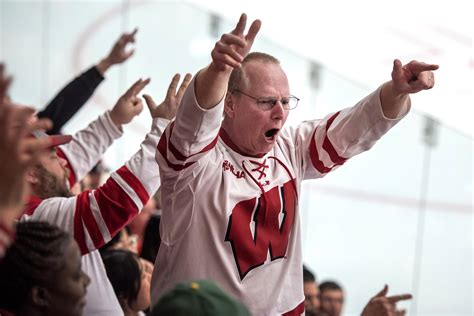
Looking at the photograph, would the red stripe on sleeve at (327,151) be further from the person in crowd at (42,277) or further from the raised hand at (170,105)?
the person in crowd at (42,277)

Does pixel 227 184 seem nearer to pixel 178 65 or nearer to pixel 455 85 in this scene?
pixel 455 85

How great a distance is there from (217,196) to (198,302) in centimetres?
54

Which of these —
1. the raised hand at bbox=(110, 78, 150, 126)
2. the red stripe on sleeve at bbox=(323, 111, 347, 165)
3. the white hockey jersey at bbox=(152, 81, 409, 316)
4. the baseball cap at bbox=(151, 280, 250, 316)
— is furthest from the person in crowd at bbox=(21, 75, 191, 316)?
the baseball cap at bbox=(151, 280, 250, 316)

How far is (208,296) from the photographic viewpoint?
1.41m

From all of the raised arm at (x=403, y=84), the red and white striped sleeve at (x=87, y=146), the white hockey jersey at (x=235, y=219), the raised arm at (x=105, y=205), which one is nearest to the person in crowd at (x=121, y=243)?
the red and white striped sleeve at (x=87, y=146)

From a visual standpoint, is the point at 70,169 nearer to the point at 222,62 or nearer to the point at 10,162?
the point at 222,62

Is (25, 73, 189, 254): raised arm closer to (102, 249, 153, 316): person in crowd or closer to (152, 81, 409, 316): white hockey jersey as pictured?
(152, 81, 409, 316): white hockey jersey

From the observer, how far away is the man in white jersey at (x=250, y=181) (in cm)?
191

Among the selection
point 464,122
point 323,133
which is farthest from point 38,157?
point 464,122

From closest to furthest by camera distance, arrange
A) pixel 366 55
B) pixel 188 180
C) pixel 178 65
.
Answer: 1. pixel 188 180
2. pixel 366 55
3. pixel 178 65

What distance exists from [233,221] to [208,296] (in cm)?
51

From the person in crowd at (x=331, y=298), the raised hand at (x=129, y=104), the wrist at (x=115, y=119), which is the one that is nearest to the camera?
the raised hand at (x=129, y=104)

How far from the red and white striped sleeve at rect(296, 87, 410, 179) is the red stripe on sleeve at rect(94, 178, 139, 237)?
425 mm

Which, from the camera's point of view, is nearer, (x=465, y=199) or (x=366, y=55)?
(x=465, y=199)
